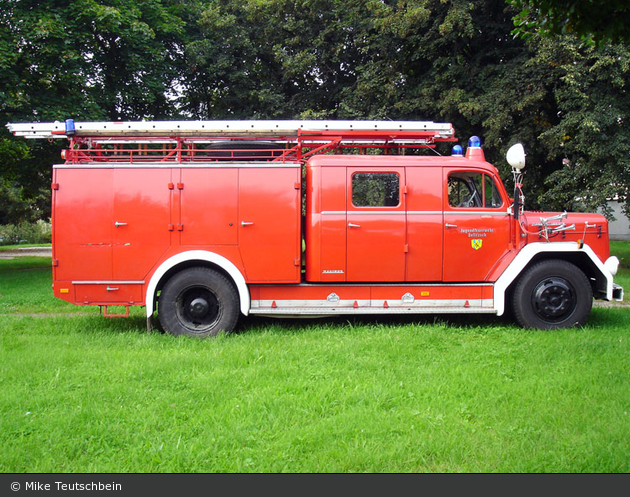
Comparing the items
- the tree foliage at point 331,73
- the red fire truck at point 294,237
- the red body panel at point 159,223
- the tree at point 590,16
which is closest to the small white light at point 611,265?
the red fire truck at point 294,237

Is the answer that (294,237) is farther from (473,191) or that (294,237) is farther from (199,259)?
(473,191)

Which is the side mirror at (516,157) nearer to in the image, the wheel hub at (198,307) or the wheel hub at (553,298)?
the wheel hub at (553,298)

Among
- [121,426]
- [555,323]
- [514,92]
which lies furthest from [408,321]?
[514,92]

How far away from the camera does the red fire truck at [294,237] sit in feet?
22.5

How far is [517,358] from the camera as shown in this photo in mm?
5777

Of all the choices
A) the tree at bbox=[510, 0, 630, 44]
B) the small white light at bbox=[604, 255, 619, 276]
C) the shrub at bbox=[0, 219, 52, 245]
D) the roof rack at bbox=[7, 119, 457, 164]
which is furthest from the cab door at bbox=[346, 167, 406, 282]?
the shrub at bbox=[0, 219, 52, 245]

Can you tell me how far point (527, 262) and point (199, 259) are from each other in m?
4.69

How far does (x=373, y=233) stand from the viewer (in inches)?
275

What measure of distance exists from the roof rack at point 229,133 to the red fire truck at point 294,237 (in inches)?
1.0

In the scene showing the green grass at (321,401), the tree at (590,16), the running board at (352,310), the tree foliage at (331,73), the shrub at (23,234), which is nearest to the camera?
the green grass at (321,401)

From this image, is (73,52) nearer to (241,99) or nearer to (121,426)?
(241,99)

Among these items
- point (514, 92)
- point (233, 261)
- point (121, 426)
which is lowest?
point (121, 426)

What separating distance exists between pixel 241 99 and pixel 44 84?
6.04 m

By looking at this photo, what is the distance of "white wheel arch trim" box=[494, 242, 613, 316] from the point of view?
6940 mm
